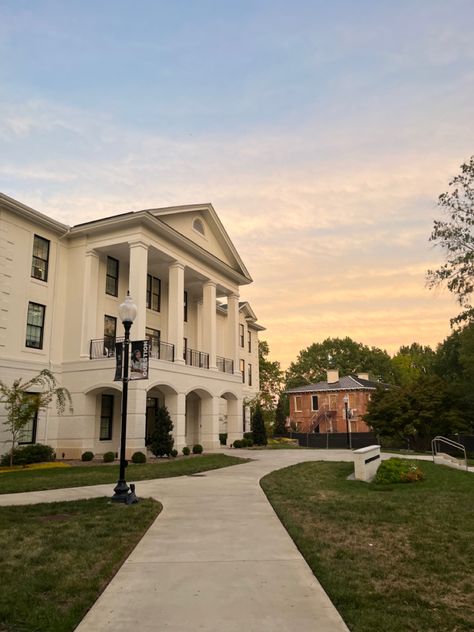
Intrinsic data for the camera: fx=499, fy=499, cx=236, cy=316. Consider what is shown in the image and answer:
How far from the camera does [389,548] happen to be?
21.0ft

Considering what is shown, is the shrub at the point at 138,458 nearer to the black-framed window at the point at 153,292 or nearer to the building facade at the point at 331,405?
the black-framed window at the point at 153,292

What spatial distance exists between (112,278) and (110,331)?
112 inches

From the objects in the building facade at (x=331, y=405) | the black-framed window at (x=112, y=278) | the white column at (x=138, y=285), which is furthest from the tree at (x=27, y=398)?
the building facade at (x=331, y=405)

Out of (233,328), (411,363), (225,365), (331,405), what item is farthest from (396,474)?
(411,363)

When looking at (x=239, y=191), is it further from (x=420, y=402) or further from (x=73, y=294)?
(x=420, y=402)

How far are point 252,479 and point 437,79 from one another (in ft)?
45.3

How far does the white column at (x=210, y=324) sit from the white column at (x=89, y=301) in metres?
6.76

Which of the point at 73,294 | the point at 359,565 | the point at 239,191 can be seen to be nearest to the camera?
the point at 359,565

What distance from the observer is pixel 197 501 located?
10219 millimetres

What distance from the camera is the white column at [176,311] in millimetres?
25156

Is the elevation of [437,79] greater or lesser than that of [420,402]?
greater

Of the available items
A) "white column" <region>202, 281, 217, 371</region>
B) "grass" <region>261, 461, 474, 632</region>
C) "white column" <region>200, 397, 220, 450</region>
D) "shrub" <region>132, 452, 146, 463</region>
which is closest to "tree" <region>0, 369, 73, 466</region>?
"shrub" <region>132, 452, 146, 463</region>

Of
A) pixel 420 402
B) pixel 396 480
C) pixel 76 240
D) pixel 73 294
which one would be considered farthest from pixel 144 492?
pixel 420 402

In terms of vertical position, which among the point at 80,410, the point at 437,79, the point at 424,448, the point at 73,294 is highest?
the point at 437,79
